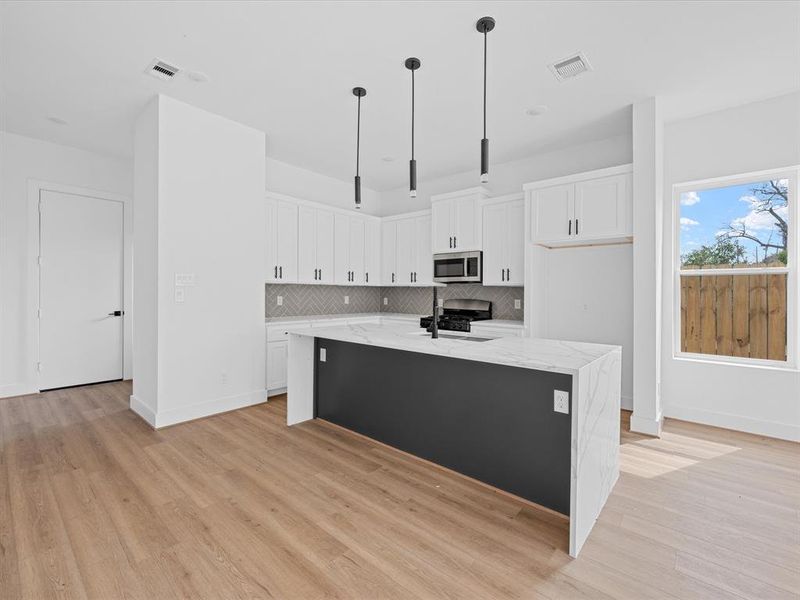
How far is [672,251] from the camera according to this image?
382cm

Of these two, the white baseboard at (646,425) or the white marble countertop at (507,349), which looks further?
the white baseboard at (646,425)

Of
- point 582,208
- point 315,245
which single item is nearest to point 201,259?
point 315,245

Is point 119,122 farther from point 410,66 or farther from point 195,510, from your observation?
point 195,510

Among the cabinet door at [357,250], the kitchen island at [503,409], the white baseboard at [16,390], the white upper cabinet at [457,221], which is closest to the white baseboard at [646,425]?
the kitchen island at [503,409]

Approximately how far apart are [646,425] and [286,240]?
433 cm

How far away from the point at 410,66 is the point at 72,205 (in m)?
4.56

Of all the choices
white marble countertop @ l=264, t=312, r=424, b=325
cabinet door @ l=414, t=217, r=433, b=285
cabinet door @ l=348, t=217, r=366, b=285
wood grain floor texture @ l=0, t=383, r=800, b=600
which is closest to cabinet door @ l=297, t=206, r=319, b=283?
white marble countertop @ l=264, t=312, r=424, b=325

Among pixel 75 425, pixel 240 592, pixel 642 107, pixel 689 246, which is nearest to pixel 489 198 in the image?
pixel 642 107

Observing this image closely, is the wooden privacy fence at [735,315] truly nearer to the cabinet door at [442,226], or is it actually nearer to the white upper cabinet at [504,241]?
the white upper cabinet at [504,241]

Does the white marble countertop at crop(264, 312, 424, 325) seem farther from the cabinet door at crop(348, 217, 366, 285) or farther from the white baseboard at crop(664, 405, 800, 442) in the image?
the white baseboard at crop(664, 405, 800, 442)

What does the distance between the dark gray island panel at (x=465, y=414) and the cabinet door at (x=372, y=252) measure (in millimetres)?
2721

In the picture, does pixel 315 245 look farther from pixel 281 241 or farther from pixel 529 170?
pixel 529 170

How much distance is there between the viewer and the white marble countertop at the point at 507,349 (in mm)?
1886

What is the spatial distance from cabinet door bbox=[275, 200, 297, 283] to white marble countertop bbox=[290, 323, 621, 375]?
209 cm
